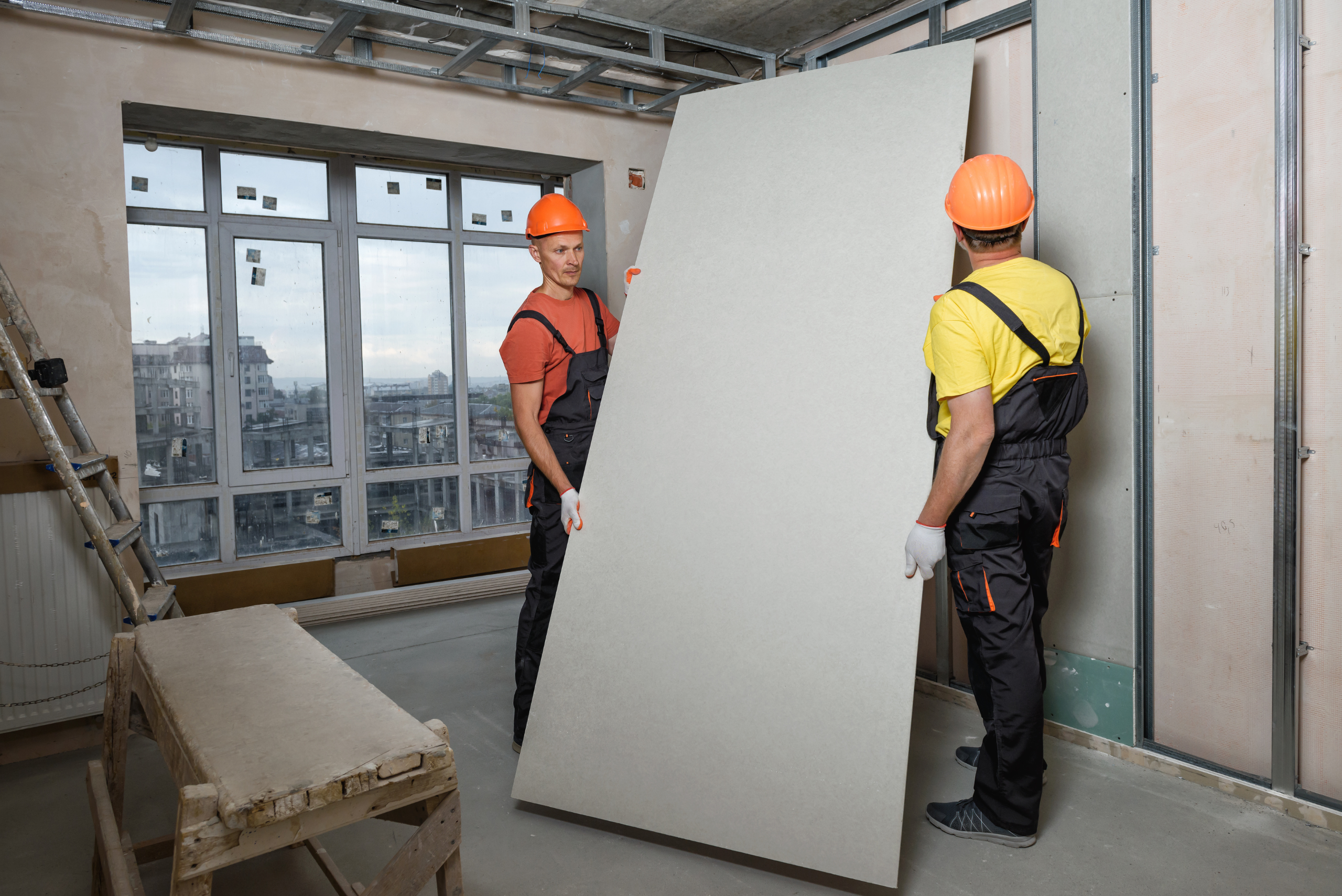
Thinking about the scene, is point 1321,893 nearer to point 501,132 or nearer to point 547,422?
point 547,422

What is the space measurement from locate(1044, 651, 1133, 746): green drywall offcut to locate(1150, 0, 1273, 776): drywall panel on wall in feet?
0.28

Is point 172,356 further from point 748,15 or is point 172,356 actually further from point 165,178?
point 748,15

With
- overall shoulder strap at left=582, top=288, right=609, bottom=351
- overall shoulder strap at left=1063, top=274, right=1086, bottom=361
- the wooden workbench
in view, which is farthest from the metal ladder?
overall shoulder strap at left=1063, top=274, right=1086, bottom=361

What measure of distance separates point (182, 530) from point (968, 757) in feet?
12.2

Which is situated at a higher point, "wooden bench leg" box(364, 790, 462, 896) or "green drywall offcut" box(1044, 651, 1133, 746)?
"wooden bench leg" box(364, 790, 462, 896)

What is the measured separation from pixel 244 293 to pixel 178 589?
1.50m

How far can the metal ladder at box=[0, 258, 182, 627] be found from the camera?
2.44 m

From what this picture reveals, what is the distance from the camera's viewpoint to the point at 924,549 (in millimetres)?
1837

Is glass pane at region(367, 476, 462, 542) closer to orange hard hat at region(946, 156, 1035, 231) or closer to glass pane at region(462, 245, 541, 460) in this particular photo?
glass pane at region(462, 245, 541, 460)

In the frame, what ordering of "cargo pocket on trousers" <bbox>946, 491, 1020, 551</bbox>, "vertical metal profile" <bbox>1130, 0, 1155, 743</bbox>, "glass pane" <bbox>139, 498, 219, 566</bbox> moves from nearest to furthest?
"cargo pocket on trousers" <bbox>946, 491, 1020, 551</bbox>
"vertical metal profile" <bbox>1130, 0, 1155, 743</bbox>
"glass pane" <bbox>139, 498, 219, 566</bbox>

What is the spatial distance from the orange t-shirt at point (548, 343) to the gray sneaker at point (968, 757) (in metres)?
1.63

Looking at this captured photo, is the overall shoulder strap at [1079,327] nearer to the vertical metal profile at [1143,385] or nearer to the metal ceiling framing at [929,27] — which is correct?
the vertical metal profile at [1143,385]

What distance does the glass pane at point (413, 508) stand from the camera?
461cm

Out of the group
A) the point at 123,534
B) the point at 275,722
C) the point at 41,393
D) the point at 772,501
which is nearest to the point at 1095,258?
the point at 772,501
